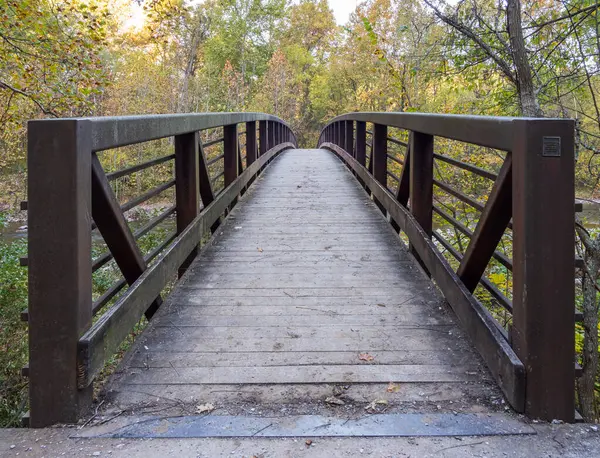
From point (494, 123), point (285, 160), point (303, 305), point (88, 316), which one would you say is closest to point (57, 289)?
point (88, 316)

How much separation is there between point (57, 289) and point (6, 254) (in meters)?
9.47

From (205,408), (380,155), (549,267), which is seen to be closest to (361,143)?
(380,155)

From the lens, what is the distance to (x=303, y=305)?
3.36m

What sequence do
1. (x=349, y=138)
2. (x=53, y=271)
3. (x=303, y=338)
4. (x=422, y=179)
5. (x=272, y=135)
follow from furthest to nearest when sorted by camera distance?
(x=272, y=135), (x=349, y=138), (x=422, y=179), (x=303, y=338), (x=53, y=271)

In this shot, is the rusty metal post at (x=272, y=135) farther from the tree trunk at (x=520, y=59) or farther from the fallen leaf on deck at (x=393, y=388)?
the fallen leaf on deck at (x=393, y=388)

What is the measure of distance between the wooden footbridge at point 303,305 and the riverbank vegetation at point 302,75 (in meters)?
2.49

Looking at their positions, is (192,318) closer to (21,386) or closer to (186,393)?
(186,393)

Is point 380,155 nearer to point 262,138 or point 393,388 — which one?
point 393,388

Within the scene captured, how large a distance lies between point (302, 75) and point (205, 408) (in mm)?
38886

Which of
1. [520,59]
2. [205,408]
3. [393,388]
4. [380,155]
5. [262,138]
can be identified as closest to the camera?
[205,408]

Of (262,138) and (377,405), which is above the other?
(262,138)

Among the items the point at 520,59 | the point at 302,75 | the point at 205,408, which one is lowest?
the point at 205,408

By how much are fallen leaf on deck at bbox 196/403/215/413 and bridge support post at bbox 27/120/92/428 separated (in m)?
0.48

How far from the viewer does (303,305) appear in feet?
11.0
